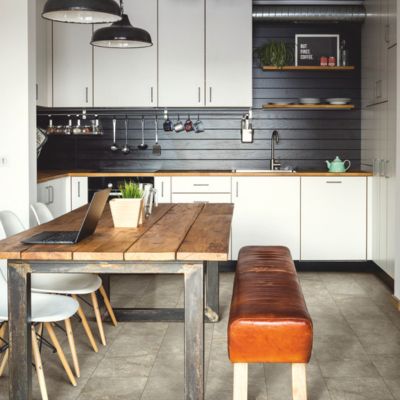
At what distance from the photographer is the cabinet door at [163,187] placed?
675cm

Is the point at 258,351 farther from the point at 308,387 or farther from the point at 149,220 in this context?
the point at 149,220

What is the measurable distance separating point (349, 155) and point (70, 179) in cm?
285

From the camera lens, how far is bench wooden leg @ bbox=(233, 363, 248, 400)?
3.06m

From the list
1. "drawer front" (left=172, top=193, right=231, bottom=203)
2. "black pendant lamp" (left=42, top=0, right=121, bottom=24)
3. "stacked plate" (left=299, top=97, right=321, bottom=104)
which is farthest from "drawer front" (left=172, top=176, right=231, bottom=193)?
"black pendant lamp" (left=42, top=0, right=121, bottom=24)

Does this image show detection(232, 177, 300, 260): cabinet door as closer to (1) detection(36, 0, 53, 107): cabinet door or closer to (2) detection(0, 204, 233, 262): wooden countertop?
(1) detection(36, 0, 53, 107): cabinet door

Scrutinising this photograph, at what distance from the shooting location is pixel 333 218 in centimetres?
674

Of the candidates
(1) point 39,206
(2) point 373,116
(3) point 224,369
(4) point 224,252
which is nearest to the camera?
(4) point 224,252

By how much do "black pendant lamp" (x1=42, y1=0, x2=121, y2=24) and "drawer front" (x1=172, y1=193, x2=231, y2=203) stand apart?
3105mm

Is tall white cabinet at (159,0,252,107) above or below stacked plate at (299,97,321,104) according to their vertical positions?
above

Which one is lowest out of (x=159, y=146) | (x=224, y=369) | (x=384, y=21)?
(x=224, y=369)

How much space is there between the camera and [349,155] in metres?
7.36

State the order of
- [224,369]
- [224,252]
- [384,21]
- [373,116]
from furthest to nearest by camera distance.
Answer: [373,116], [384,21], [224,369], [224,252]

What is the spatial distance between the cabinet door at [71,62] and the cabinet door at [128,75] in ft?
0.29

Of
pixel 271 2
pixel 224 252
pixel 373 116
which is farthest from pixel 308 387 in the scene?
pixel 271 2
